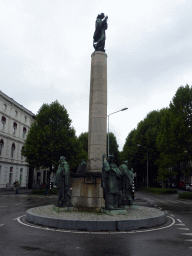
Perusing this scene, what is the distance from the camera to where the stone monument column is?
1404 centimetres

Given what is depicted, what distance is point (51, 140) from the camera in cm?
3347

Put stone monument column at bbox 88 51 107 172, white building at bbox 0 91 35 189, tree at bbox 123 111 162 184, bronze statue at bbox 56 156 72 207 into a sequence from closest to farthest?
bronze statue at bbox 56 156 72 207, stone monument column at bbox 88 51 107 172, white building at bbox 0 91 35 189, tree at bbox 123 111 162 184

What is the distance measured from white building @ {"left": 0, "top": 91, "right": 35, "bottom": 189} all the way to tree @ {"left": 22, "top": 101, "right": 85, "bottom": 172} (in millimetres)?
5916

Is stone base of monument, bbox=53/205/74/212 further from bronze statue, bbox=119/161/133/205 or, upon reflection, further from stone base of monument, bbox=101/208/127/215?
bronze statue, bbox=119/161/133/205

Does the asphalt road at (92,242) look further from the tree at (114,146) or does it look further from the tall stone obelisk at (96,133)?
the tree at (114,146)

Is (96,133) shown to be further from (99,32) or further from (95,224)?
(99,32)

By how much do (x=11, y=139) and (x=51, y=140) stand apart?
490 inches

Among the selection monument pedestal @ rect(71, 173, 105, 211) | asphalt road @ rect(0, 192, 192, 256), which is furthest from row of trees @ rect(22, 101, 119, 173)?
asphalt road @ rect(0, 192, 192, 256)

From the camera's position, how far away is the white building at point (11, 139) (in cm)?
3953

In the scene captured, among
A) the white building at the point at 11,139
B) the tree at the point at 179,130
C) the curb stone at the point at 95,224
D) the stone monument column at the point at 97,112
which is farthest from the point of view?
the white building at the point at 11,139

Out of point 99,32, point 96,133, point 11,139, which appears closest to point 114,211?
point 96,133

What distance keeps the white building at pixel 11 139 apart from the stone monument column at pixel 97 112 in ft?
87.4

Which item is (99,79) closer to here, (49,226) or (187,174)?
(49,226)

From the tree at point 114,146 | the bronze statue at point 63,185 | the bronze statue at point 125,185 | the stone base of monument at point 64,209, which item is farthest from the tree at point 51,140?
the tree at point 114,146
